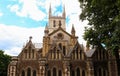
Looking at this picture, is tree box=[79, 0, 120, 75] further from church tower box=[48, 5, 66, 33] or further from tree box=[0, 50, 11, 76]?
church tower box=[48, 5, 66, 33]

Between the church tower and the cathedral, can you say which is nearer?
Result: the cathedral

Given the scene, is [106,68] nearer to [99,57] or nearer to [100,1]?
[99,57]

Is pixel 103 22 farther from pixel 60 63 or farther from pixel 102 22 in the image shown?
pixel 60 63

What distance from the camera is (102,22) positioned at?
30.8 meters

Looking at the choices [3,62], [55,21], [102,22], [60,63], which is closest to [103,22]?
[102,22]

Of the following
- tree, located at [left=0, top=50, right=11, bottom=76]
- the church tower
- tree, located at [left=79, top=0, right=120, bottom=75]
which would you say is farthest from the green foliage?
the church tower

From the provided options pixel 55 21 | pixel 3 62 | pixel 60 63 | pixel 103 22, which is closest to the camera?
pixel 103 22

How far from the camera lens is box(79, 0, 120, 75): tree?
27.0m

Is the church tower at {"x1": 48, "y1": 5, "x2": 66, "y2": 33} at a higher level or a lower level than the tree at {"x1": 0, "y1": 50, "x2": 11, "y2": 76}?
higher

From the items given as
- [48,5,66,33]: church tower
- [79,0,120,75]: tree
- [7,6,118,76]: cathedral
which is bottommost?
[7,6,118,76]: cathedral

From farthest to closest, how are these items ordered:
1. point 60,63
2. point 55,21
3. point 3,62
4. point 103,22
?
point 55,21 < point 3,62 < point 60,63 < point 103,22

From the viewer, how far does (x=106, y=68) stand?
41.9 meters

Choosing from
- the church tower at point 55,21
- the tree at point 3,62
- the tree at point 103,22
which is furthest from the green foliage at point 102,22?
the church tower at point 55,21

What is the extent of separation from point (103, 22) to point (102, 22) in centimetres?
16
